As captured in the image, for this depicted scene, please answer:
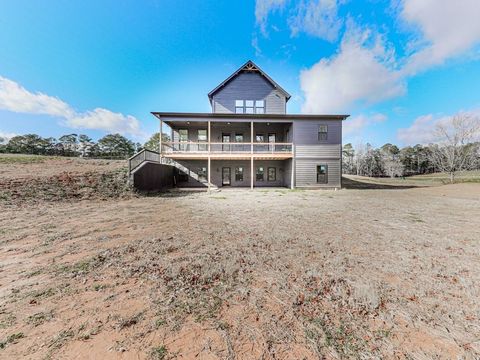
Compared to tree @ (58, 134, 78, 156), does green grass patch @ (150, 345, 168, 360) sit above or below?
below

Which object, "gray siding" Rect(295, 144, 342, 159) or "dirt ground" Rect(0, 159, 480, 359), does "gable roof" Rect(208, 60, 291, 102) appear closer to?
"gray siding" Rect(295, 144, 342, 159)

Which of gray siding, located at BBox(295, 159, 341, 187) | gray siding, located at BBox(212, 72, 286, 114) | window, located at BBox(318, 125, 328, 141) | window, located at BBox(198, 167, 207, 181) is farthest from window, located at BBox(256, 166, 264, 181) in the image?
window, located at BBox(318, 125, 328, 141)

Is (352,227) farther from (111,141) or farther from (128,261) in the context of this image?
(111,141)

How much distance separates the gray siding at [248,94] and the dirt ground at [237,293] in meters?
14.9

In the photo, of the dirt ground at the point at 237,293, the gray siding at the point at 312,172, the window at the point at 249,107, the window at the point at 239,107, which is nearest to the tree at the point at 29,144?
the window at the point at 239,107

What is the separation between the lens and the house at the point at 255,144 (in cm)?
1617

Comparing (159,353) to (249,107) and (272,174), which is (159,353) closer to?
(272,174)

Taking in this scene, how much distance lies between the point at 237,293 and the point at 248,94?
1812cm

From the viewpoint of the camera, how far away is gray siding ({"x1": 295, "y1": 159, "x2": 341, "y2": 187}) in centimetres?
1623

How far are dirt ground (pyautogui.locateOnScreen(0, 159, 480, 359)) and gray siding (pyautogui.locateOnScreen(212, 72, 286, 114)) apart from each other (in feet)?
49.0

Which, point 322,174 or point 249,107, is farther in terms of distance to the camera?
point 249,107

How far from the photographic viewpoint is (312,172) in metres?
16.3

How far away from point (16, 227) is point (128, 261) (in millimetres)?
4304

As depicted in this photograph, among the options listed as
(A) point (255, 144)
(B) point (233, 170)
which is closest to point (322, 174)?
(A) point (255, 144)
